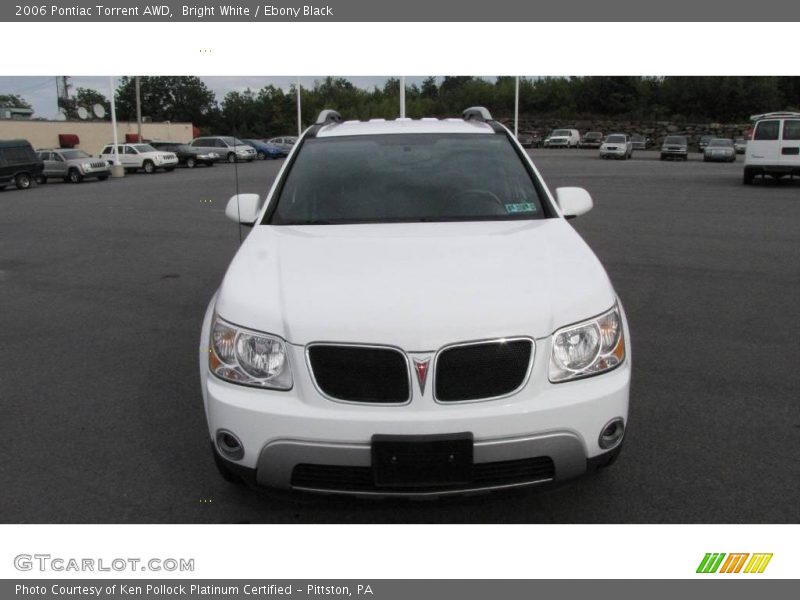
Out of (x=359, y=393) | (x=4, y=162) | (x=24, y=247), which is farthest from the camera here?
(x=4, y=162)

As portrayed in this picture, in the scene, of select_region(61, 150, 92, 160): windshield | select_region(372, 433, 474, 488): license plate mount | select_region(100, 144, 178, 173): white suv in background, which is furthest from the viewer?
select_region(100, 144, 178, 173): white suv in background

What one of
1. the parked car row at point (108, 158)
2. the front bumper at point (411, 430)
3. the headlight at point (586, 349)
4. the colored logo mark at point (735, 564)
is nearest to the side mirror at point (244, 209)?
the front bumper at point (411, 430)

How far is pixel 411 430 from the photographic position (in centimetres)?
267

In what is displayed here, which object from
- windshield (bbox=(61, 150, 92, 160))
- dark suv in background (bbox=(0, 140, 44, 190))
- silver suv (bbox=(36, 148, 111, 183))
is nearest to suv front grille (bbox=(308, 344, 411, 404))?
dark suv in background (bbox=(0, 140, 44, 190))

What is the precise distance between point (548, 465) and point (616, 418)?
1.16 ft

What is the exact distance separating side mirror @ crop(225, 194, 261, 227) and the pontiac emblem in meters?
1.99

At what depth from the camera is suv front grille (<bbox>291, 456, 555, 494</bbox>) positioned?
273 centimetres

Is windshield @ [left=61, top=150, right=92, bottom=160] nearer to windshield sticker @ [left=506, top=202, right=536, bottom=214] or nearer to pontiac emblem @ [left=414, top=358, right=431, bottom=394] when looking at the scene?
windshield sticker @ [left=506, top=202, right=536, bottom=214]

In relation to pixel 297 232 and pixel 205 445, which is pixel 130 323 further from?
pixel 297 232

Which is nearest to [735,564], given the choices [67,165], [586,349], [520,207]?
[586,349]

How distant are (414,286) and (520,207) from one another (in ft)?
4.43

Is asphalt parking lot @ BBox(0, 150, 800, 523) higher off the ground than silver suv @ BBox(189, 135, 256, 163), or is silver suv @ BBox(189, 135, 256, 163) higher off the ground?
silver suv @ BBox(189, 135, 256, 163)

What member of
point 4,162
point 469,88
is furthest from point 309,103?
point 4,162

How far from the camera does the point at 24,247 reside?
11.9 m
